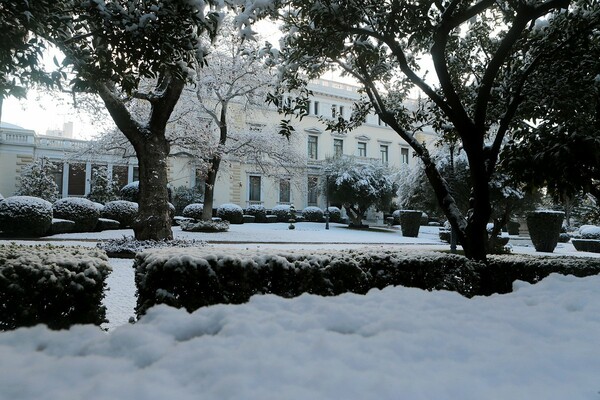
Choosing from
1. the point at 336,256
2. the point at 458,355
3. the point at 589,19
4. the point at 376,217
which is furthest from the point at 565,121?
the point at 376,217

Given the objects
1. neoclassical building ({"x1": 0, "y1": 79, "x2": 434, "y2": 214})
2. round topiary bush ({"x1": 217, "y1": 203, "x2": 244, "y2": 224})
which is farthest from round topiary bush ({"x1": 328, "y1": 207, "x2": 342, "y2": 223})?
round topiary bush ({"x1": 217, "y1": 203, "x2": 244, "y2": 224})

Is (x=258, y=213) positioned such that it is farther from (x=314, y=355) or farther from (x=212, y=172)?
(x=314, y=355)

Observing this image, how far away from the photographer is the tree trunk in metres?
11.9

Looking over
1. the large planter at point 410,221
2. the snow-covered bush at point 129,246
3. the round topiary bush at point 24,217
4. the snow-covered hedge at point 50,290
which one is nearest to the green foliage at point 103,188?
the round topiary bush at point 24,217

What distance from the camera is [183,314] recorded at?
82.4 inches

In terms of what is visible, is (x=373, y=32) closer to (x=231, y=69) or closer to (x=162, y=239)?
(x=162, y=239)

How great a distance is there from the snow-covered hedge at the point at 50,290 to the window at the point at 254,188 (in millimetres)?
31485

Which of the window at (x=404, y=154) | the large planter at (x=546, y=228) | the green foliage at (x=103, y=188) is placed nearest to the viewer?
the large planter at (x=546, y=228)

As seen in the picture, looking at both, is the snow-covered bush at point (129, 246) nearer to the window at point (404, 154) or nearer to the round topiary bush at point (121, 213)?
the round topiary bush at point (121, 213)

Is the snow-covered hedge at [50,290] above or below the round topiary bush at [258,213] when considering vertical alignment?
below

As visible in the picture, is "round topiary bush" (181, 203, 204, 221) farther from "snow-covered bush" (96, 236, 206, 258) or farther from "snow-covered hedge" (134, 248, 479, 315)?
"snow-covered hedge" (134, 248, 479, 315)

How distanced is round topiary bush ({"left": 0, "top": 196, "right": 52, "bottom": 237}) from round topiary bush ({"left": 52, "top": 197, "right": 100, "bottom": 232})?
6.55 feet

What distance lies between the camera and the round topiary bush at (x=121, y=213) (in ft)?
62.1

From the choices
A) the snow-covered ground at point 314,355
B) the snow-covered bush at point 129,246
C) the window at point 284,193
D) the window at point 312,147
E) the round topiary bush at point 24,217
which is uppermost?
the window at point 312,147
